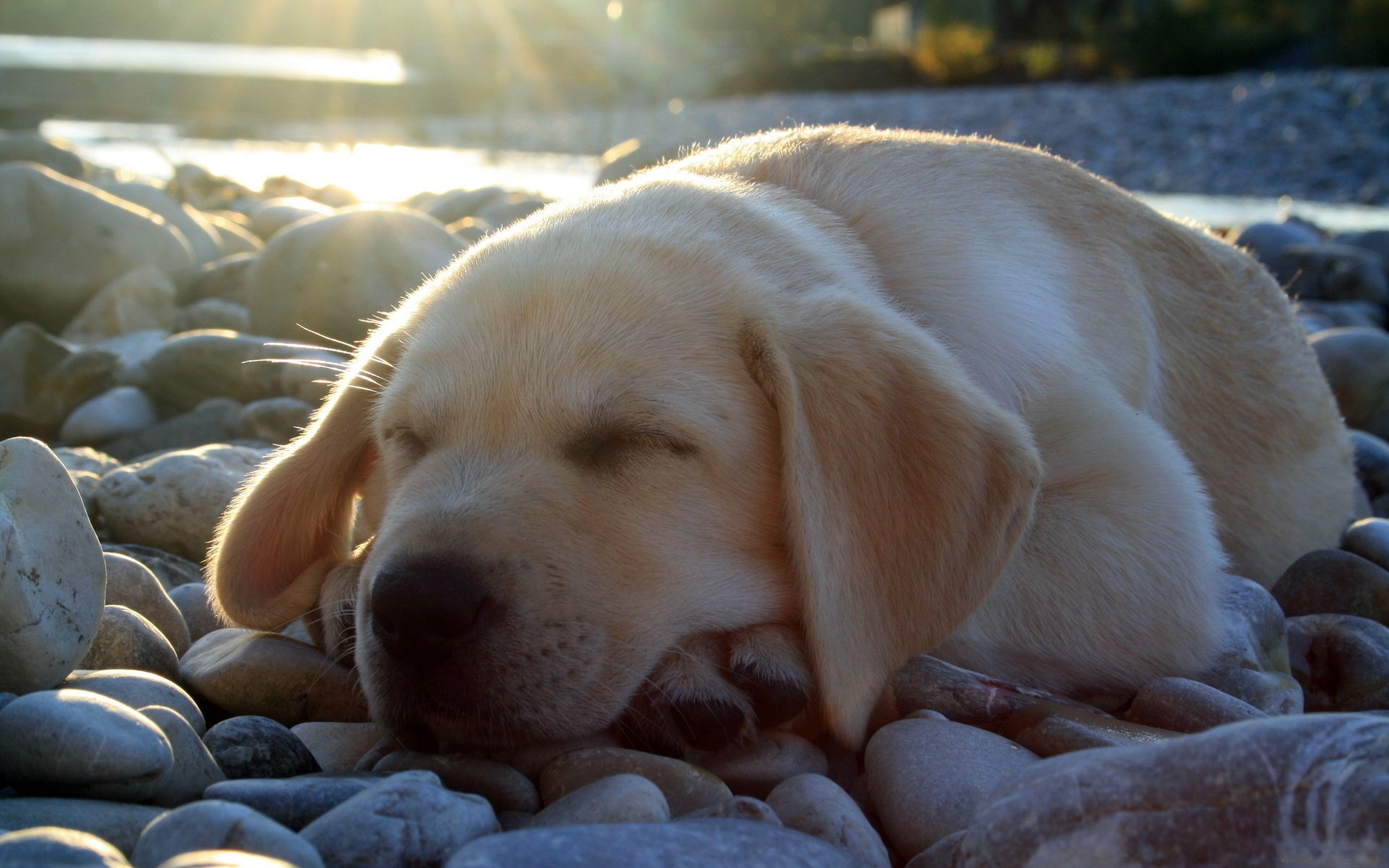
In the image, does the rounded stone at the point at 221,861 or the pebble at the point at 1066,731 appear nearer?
the rounded stone at the point at 221,861

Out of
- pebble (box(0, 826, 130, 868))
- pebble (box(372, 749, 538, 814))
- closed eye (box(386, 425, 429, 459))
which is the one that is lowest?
pebble (box(372, 749, 538, 814))

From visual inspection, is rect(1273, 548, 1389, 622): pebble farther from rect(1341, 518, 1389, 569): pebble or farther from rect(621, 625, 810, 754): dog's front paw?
rect(621, 625, 810, 754): dog's front paw

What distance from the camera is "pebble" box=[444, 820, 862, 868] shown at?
190 centimetres

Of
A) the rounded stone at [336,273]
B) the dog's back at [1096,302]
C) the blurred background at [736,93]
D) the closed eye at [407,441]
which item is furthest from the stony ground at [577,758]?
the blurred background at [736,93]

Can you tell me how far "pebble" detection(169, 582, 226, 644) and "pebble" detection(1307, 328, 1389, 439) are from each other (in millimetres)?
5184

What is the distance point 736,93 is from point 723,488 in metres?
51.2

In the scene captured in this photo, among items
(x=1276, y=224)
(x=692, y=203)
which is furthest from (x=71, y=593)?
(x=1276, y=224)

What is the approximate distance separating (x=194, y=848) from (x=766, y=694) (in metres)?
1.28

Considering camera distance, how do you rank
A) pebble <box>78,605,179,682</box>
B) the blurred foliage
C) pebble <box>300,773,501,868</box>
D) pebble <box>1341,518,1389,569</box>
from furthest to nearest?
the blurred foliage, pebble <box>1341,518,1389,569</box>, pebble <box>78,605,179,682</box>, pebble <box>300,773,501,868</box>

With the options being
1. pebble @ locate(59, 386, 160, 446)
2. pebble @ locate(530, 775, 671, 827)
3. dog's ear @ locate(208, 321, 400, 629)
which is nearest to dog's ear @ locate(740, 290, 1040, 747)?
pebble @ locate(530, 775, 671, 827)

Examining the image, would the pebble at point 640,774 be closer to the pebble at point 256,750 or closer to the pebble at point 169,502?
the pebble at point 256,750

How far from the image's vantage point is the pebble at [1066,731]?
2.72 meters

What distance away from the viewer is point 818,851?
2109mm

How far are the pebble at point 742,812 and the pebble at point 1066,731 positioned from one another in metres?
0.75
